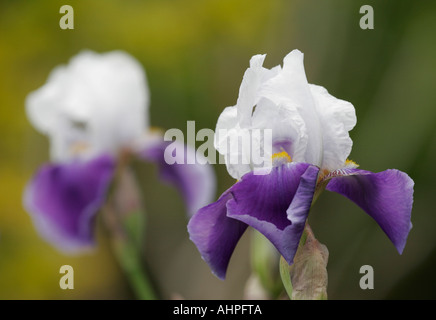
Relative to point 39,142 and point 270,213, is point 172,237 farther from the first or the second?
point 270,213

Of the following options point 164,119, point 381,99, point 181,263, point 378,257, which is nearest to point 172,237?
point 181,263

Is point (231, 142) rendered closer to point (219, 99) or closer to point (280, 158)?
point (280, 158)

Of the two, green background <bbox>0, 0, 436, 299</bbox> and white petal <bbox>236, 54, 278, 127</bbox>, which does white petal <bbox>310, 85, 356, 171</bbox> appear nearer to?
white petal <bbox>236, 54, 278, 127</bbox>

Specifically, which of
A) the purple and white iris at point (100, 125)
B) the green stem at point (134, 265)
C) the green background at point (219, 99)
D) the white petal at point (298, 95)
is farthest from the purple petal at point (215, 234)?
the green background at point (219, 99)

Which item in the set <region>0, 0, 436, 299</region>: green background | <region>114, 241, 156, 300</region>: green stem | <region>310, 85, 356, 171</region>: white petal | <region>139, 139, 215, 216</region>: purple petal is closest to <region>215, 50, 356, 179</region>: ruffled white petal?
<region>310, 85, 356, 171</region>: white petal

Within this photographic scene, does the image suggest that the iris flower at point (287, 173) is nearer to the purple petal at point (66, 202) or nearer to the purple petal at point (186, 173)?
the purple petal at point (66, 202)
